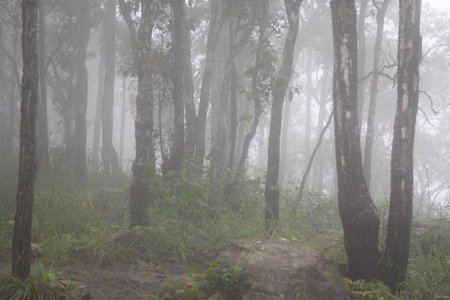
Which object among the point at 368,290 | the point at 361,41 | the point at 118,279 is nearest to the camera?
the point at 368,290

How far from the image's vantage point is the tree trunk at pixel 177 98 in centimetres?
895

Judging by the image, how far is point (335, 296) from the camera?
4.04 metres

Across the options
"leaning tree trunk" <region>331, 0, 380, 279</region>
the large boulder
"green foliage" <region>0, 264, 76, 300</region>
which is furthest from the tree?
"leaning tree trunk" <region>331, 0, 380, 279</region>

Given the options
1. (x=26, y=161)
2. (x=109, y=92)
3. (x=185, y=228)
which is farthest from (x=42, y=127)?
(x=26, y=161)

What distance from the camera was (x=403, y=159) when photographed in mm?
4590

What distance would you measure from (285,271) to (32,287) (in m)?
2.58

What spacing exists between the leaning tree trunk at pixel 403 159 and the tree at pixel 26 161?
405cm

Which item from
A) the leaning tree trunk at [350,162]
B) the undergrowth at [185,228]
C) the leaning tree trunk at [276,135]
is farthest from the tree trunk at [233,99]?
the leaning tree trunk at [350,162]

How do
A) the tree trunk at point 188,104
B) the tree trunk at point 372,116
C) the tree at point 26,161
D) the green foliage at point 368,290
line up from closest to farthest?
the tree at point 26,161 → the green foliage at point 368,290 → the tree trunk at point 188,104 → the tree trunk at point 372,116

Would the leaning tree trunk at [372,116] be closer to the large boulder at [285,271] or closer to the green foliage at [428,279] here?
the green foliage at [428,279]

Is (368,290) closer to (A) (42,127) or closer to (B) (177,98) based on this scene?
(B) (177,98)

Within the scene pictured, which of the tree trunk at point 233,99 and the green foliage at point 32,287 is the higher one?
the tree trunk at point 233,99

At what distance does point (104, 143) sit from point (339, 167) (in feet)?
39.4

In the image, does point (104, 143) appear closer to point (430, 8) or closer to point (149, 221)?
point (149, 221)
